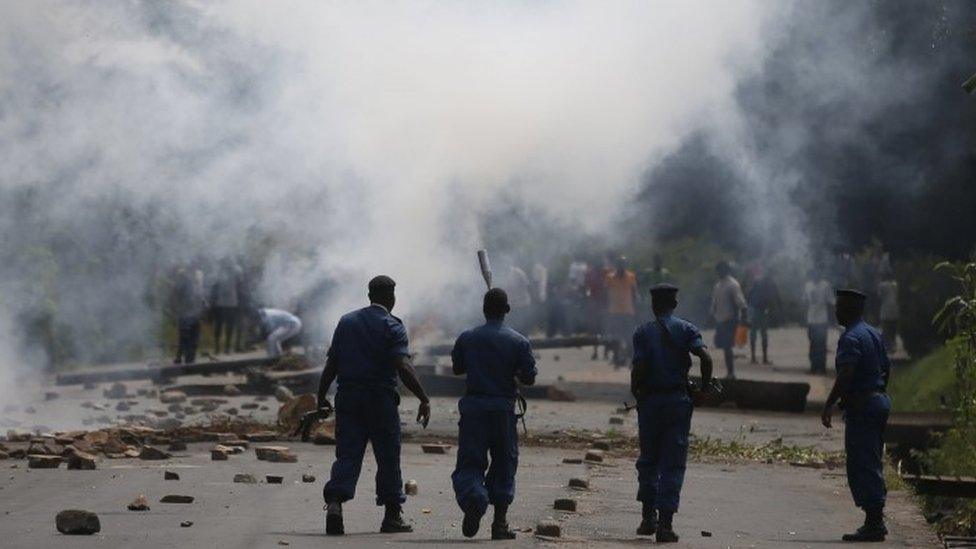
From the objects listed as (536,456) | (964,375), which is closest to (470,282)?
(536,456)

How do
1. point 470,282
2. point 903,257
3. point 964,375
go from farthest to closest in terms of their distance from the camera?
point 903,257 → point 470,282 → point 964,375

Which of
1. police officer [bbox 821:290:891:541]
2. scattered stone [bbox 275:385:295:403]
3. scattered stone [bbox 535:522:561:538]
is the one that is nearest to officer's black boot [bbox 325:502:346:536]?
scattered stone [bbox 535:522:561:538]

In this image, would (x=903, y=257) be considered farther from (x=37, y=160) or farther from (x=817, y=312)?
(x=37, y=160)

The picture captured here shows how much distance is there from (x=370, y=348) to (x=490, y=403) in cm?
79

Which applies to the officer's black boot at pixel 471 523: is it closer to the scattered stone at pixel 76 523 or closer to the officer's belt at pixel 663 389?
the officer's belt at pixel 663 389

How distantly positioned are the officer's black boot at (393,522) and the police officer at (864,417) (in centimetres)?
262

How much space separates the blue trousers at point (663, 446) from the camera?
39.1 ft

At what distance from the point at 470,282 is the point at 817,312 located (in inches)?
228

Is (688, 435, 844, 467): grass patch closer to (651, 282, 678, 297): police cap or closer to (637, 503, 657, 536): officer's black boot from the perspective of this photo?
(637, 503, 657, 536): officer's black boot

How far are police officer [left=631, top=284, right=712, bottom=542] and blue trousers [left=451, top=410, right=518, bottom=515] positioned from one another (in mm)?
786

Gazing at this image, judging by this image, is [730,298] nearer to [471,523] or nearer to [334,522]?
[471,523]

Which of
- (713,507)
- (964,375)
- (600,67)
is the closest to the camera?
(713,507)

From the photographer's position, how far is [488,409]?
39.2 ft

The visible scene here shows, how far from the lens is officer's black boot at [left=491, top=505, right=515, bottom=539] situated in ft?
38.3
